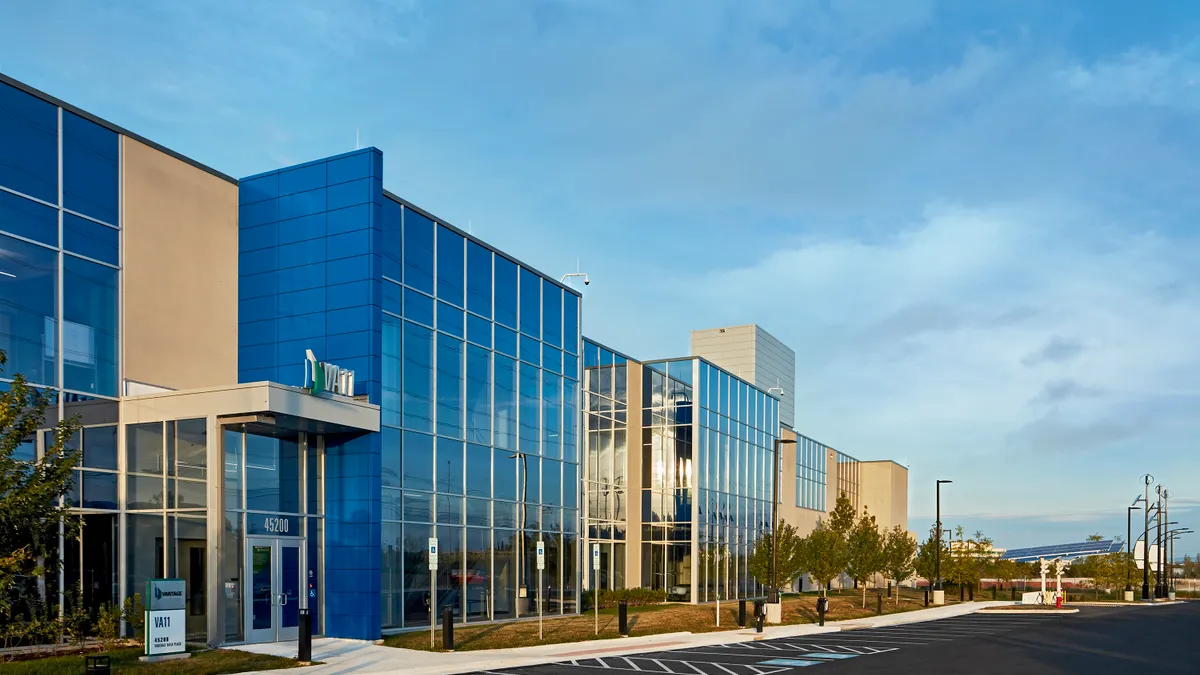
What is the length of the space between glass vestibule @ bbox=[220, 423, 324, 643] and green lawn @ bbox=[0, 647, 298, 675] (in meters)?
2.31

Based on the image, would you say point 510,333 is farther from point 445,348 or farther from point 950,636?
point 950,636

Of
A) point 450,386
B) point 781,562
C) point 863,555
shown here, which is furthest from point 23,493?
point 863,555

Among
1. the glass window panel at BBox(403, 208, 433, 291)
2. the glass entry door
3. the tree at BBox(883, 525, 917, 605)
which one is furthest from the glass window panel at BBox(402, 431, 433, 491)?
the tree at BBox(883, 525, 917, 605)

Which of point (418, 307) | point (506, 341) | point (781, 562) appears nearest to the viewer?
point (418, 307)

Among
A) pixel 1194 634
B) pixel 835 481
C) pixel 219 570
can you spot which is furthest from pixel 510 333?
pixel 835 481

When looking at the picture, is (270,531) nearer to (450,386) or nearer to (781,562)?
(450,386)

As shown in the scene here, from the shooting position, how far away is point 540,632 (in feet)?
98.5

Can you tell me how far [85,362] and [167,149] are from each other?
648 centimetres

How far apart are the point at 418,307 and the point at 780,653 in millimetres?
15000

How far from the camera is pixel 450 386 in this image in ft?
110

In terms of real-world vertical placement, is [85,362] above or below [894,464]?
above

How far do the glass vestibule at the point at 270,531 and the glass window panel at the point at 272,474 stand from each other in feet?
0.09

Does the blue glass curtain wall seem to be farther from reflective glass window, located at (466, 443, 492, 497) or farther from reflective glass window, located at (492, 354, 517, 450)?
reflective glass window, located at (492, 354, 517, 450)

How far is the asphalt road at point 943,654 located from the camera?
24.3 metres
